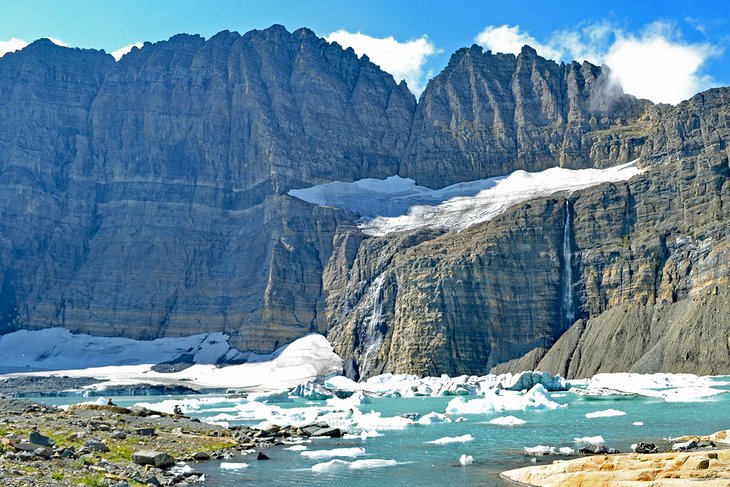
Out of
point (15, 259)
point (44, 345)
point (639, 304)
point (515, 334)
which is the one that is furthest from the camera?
point (15, 259)

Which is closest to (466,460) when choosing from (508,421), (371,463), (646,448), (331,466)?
(371,463)

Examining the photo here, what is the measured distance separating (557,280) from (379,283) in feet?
109

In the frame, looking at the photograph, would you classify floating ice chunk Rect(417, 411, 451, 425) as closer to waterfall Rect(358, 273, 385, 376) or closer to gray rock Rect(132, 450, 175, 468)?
gray rock Rect(132, 450, 175, 468)

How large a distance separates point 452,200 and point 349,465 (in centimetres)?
15532

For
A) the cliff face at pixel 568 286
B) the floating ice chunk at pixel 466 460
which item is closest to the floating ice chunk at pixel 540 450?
the floating ice chunk at pixel 466 460

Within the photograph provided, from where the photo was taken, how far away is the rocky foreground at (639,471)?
2581 cm

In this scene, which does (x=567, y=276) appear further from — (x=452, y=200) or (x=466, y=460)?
(x=466, y=460)

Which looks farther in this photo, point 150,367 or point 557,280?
point 150,367

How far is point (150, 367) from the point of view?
166375mm

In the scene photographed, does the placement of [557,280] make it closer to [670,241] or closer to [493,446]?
[670,241]

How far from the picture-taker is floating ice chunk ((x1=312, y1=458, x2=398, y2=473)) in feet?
123

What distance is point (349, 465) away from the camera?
38.8 metres

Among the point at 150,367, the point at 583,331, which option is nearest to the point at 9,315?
the point at 150,367

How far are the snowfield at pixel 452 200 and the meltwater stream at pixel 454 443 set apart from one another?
96458 millimetres
